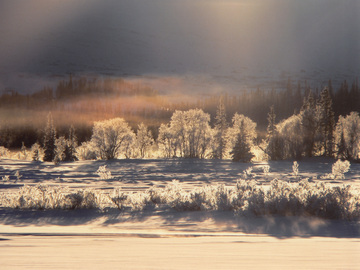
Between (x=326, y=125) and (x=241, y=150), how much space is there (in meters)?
10.7

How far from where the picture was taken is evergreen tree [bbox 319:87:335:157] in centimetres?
3187

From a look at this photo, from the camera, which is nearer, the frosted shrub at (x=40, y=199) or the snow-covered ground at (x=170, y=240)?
the snow-covered ground at (x=170, y=240)

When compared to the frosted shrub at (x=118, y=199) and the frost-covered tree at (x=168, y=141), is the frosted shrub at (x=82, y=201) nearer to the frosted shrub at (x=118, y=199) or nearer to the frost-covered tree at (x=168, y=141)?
the frosted shrub at (x=118, y=199)

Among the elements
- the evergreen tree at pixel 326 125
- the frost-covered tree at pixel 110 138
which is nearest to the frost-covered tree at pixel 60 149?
the frost-covered tree at pixel 110 138

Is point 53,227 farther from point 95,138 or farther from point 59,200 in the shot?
point 95,138

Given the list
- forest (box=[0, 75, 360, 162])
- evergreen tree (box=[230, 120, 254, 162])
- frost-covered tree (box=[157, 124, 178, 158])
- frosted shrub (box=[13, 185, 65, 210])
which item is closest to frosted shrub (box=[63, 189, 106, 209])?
frosted shrub (box=[13, 185, 65, 210])

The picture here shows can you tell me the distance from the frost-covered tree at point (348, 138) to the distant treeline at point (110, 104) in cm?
745

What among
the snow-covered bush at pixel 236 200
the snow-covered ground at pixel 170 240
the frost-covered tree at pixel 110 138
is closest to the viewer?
the snow-covered ground at pixel 170 240

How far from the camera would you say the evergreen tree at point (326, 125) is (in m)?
31.9

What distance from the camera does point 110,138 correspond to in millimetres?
34406

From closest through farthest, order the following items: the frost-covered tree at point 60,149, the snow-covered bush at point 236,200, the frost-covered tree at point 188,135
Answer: the snow-covered bush at point 236,200 → the frost-covered tree at point 60,149 → the frost-covered tree at point 188,135

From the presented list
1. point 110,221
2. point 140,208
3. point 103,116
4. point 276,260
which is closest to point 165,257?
point 276,260

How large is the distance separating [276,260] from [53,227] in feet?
10.3

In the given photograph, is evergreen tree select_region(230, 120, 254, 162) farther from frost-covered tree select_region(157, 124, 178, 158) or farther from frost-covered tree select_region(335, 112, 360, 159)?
frost-covered tree select_region(335, 112, 360, 159)
